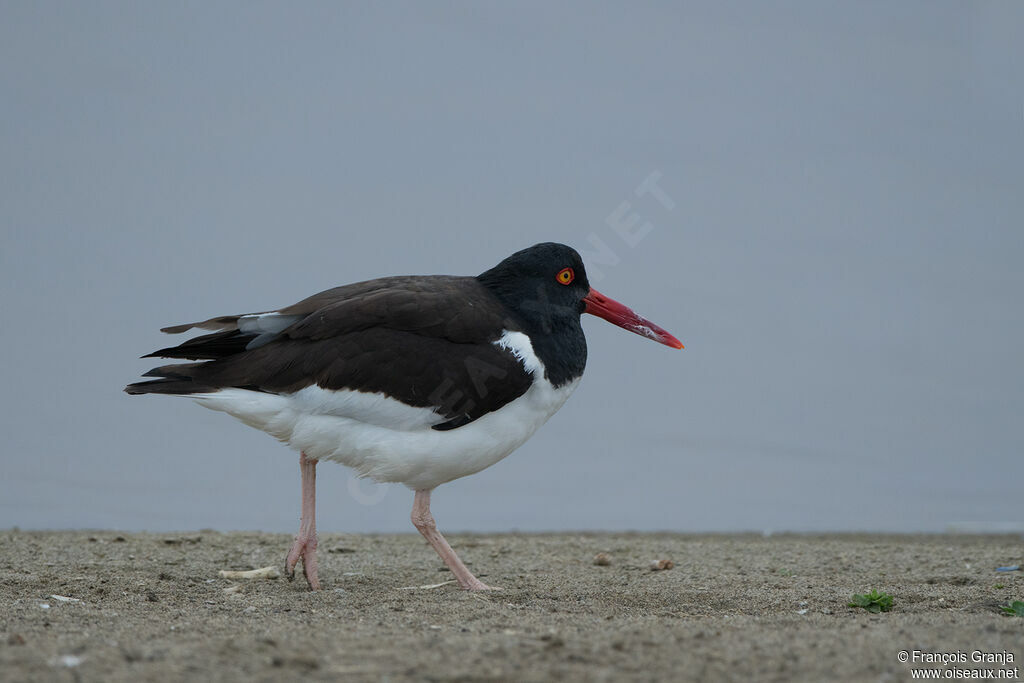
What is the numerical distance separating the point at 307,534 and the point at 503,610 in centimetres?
180

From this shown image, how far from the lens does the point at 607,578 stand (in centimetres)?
712

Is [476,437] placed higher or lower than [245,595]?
higher

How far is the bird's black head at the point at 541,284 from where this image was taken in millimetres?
7082

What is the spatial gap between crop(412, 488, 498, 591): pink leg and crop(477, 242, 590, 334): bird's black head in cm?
137

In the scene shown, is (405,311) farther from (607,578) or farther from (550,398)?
(607,578)

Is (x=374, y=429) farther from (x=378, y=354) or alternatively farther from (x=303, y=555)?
(x=303, y=555)

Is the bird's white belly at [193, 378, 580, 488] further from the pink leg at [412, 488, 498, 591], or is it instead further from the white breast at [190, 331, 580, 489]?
the pink leg at [412, 488, 498, 591]

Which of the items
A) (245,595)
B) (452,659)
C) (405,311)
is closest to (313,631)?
(452,659)

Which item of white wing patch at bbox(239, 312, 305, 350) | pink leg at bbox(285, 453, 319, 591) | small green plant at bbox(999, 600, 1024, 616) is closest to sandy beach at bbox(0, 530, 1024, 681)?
small green plant at bbox(999, 600, 1024, 616)

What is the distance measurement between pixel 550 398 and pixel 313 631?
2.69 meters

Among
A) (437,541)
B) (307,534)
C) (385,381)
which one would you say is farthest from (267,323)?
(437,541)

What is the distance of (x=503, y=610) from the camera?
5.46m

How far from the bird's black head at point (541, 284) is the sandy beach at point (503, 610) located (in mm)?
1760

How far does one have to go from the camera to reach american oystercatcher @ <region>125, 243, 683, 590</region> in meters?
6.46
